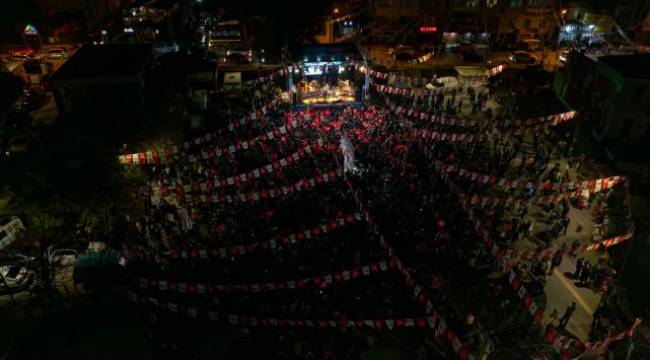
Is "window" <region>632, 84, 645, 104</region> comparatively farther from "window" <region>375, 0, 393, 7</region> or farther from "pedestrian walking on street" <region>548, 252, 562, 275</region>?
"window" <region>375, 0, 393, 7</region>

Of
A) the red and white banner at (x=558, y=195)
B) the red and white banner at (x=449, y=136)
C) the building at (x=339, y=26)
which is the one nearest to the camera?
the red and white banner at (x=558, y=195)

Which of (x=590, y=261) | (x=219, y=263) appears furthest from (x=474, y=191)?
(x=219, y=263)

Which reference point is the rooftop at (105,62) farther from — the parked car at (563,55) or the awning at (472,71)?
the parked car at (563,55)

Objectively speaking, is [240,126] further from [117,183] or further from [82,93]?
[117,183]

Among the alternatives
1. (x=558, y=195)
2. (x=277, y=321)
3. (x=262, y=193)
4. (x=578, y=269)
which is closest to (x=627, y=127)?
(x=558, y=195)

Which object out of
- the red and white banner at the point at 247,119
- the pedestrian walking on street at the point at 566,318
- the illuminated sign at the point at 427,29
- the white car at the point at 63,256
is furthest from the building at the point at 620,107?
the white car at the point at 63,256

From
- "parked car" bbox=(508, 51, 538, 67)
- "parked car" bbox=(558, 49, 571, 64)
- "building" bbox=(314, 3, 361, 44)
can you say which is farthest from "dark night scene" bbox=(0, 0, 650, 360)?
"building" bbox=(314, 3, 361, 44)

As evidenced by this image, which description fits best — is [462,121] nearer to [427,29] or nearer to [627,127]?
[627,127]
